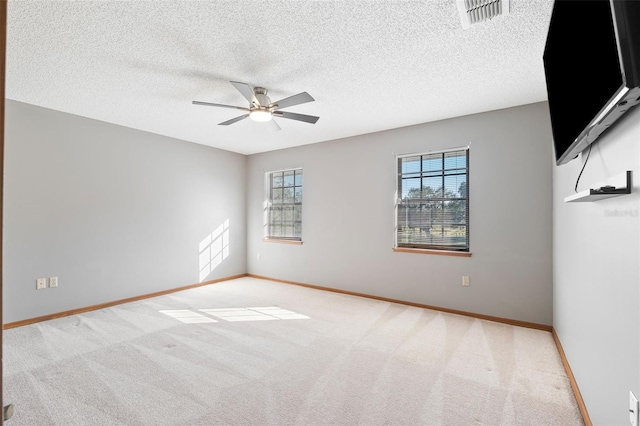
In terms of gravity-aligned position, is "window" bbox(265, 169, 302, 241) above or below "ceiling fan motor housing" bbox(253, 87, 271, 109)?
below

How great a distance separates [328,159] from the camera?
5.28m

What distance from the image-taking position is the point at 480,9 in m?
1.97

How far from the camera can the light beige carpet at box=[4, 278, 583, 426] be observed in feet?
6.64

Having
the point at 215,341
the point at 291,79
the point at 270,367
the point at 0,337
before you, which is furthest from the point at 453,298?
the point at 0,337

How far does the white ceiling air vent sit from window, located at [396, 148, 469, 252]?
2214 mm

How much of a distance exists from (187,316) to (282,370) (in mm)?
1898

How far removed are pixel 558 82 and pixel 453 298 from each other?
Result: 117 inches

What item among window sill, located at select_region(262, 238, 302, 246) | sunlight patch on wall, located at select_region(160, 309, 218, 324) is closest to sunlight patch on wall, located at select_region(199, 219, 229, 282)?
window sill, located at select_region(262, 238, 302, 246)

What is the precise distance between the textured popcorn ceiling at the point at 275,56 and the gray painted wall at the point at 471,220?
0.45 metres

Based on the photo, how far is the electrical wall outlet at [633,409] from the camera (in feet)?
4.03

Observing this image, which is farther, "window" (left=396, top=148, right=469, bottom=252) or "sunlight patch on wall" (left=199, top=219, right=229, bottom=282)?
"sunlight patch on wall" (left=199, top=219, right=229, bottom=282)

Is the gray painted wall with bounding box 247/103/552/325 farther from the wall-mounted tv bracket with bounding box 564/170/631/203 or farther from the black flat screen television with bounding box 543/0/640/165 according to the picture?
the wall-mounted tv bracket with bounding box 564/170/631/203

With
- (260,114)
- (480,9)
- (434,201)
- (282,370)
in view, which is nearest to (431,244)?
(434,201)

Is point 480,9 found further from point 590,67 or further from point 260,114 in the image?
point 260,114
